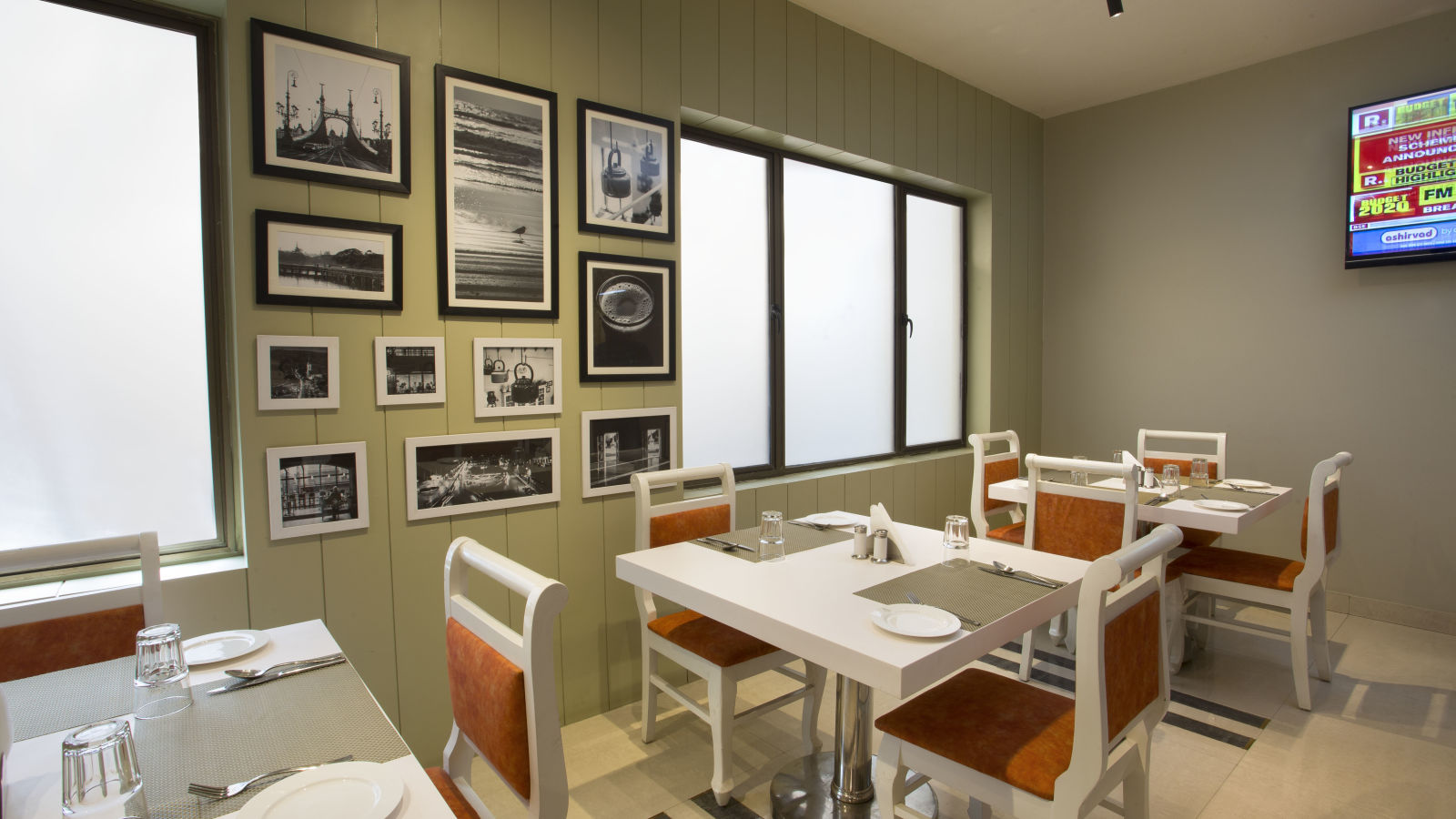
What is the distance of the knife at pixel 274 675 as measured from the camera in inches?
49.1

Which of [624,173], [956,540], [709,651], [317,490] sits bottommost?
[709,651]

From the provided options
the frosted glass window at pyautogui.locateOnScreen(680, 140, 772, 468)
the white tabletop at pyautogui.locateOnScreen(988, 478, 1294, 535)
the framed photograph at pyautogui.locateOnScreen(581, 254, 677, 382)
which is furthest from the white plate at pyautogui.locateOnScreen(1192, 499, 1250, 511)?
the framed photograph at pyautogui.locateOnScreen(581, 254, 677, 382)

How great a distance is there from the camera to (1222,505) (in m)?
2.75

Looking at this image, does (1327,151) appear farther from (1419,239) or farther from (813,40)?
(813,40)

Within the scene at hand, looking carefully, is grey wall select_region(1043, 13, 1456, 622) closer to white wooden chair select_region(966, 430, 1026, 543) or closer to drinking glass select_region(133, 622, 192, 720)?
white wooden chair select_region(966, 430, 1026, 543)

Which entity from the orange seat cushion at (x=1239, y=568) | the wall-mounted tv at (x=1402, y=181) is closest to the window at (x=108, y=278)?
the orange seat cushion at (x=1239, y=568)

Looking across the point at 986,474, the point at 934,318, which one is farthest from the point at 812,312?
the point at 986,474

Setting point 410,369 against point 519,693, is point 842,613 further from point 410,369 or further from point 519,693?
point 410,369

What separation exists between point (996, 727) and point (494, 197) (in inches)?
82.4

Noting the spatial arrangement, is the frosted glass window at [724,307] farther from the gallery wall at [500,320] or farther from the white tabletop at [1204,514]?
the white tabletop at [1204,514]

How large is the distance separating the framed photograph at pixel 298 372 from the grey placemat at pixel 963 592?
5.21ft

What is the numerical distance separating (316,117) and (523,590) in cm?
164

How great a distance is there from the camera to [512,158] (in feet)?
7.76

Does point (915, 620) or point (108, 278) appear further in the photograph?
point (108, 278)
